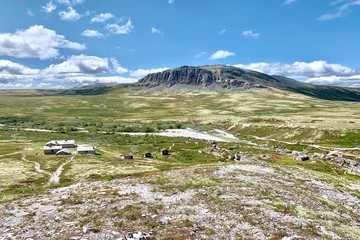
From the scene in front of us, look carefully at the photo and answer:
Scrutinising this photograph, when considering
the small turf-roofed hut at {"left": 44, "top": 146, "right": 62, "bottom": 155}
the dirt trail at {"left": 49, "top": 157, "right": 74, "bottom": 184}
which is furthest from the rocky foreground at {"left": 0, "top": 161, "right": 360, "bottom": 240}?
the small turf-roofed hut at {"left": 44, "top": 146, "right": 62, "bottom": 155}

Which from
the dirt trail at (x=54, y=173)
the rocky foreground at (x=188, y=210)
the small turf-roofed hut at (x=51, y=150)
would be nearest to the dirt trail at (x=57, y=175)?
the dirt trail at (x=54, y=173)

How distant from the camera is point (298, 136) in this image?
536 ft

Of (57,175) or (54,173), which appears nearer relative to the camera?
(57,175)

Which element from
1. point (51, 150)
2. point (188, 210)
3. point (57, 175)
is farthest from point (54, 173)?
point (188, 210)

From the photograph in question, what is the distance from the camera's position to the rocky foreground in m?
29.0

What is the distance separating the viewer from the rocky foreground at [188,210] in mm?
28984

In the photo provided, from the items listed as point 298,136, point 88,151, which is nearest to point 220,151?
point 88,151

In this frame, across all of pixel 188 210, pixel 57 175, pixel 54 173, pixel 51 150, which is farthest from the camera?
pixel 51 150

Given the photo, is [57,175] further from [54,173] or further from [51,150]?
[51,150]

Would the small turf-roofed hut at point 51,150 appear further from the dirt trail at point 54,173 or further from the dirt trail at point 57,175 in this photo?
the dirt trail at point 57,175

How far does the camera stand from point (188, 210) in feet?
113

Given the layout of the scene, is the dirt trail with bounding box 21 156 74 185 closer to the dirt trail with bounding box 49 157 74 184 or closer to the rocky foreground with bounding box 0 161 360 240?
the dirt trail with bounding box 49 157 74 184

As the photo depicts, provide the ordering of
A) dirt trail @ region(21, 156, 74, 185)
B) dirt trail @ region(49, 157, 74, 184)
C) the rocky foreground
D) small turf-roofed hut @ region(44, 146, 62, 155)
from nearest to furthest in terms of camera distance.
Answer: the rocky foreground → dirt trail @ region(49, 157, 74, 184) → dirt trail @ region(21, 156, 74, 185) → small turf-roofed hut @ region(44, 146, 62, 155)

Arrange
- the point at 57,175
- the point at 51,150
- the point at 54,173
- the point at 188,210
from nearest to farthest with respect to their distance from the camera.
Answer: the point at 188,210
the point at 57,175
the point at 54,173
the point at 51,150
